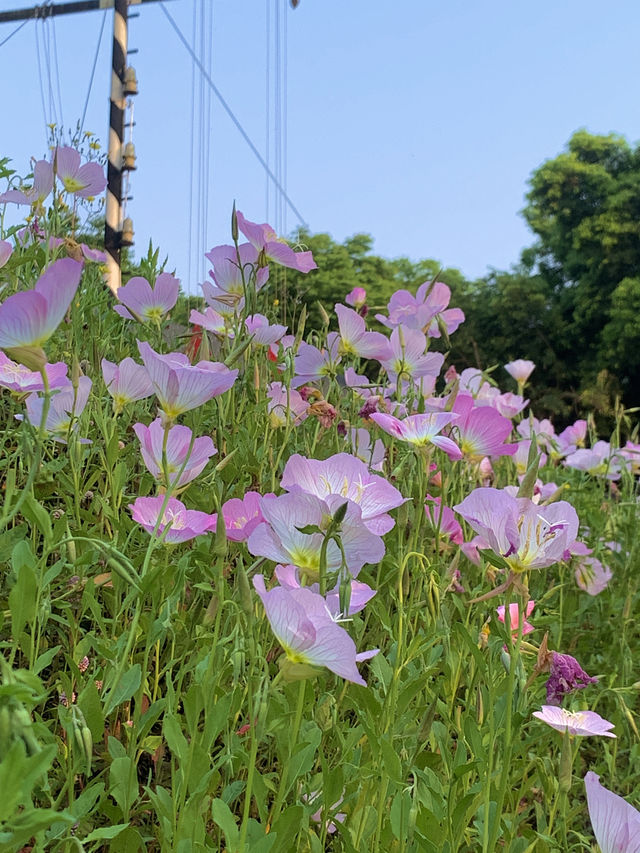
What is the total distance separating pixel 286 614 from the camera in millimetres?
641

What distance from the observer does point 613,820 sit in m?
0.72

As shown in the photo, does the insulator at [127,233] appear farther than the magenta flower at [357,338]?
Yes

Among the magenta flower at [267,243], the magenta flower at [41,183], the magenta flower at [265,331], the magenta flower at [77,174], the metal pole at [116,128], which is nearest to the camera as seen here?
the magenta flower at [267,243]

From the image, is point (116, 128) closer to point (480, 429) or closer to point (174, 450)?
point (480, 429)

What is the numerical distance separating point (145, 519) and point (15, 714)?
1.64ft

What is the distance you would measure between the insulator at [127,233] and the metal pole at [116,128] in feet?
0.14

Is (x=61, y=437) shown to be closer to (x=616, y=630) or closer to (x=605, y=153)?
(x=616, y=630)

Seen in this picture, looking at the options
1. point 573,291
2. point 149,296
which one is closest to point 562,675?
point 149,296

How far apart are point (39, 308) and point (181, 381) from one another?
25cm

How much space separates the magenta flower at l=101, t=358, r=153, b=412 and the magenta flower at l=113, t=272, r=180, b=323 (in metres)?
0.24

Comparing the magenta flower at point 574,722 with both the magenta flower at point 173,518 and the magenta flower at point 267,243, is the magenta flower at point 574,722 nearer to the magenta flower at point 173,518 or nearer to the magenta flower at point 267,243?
the magenta flower at point 173,518

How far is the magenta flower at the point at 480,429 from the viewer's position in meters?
1.32

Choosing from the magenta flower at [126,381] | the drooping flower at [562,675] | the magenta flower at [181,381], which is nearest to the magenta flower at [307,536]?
the magenta flower at [181,381]

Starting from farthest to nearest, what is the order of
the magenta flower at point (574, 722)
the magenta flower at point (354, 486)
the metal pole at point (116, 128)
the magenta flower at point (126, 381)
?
1. the metal pole at point (116, 128)
2. the magenta flower at point (126, 381)
3. the magenta flower at point (574, 722)
4. the magenta flower at point (354, 486)
